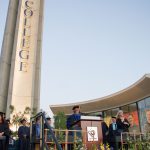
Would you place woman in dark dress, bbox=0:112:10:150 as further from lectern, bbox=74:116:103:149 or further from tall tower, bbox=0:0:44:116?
tall tower, bbox=0:0:44:116

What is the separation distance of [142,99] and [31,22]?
14.5 m

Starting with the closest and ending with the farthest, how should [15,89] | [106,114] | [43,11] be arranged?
[15,89] < [43,11] < [106,114]

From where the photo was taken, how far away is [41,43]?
966 inches

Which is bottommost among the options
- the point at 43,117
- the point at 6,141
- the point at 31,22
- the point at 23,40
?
the point at 6,141

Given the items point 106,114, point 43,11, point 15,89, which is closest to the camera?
point 15,89

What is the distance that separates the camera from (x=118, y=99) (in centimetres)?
2516

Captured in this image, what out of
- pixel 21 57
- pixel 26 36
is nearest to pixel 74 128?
pixel 21 57

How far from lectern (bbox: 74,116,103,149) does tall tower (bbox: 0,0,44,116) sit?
16356 mm

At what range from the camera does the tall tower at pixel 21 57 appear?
21375 mm

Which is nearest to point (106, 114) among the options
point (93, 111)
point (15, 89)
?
point (93, 111)

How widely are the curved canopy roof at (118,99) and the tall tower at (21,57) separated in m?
8.37

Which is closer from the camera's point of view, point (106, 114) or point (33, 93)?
point (33, 93)

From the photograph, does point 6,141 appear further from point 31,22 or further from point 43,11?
point 43,11

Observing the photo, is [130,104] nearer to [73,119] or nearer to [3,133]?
[73,119]
